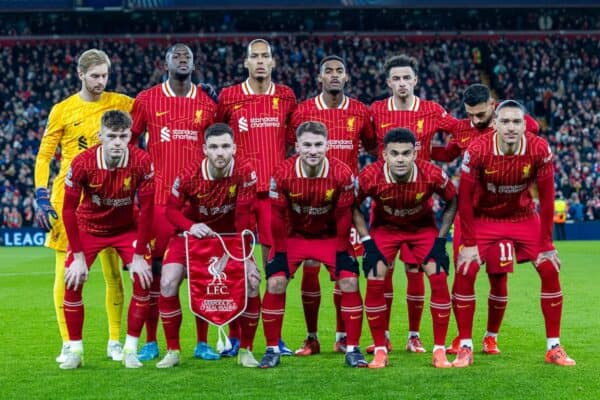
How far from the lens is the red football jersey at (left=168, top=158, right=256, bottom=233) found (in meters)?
7.82

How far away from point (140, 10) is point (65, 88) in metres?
4.15

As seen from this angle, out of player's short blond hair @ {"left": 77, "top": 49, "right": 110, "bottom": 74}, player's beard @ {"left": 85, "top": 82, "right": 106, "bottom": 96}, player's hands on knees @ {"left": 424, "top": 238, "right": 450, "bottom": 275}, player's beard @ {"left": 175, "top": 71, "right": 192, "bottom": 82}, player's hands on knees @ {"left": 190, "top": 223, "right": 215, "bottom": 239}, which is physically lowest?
player's hands on knees @ {"left": 424, "top": 238, "right": 450, "bottom": 275}

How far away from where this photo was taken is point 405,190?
25.7ft

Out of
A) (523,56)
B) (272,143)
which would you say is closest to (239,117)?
(272,143)

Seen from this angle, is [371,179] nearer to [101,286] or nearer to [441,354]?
[441,354]

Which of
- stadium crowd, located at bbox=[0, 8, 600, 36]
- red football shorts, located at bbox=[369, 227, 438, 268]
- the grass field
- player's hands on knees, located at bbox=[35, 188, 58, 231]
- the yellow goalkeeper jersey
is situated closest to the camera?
the grass field

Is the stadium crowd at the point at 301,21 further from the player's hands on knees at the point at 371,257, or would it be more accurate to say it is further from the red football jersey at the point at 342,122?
the player's hands on knees at the point at 371,257

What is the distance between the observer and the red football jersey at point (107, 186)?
775 cm

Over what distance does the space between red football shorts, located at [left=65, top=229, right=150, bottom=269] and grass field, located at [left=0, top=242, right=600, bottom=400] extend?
835 mm

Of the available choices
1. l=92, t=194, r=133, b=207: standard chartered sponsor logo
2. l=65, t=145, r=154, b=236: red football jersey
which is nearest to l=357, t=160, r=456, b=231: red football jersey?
l=65, t=145, r=154, b=236: red football jersey

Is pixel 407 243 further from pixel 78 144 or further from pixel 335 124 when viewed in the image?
pixel 78 144

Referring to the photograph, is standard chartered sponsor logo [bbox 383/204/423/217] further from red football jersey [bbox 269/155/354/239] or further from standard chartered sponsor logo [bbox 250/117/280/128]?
standard chartered sponsor logo [bbox 250/117/280/128]

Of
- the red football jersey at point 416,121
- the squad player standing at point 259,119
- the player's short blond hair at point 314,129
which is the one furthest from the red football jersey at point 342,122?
the player's short blond hair at point 314,129

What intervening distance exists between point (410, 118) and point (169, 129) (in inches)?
79.8
